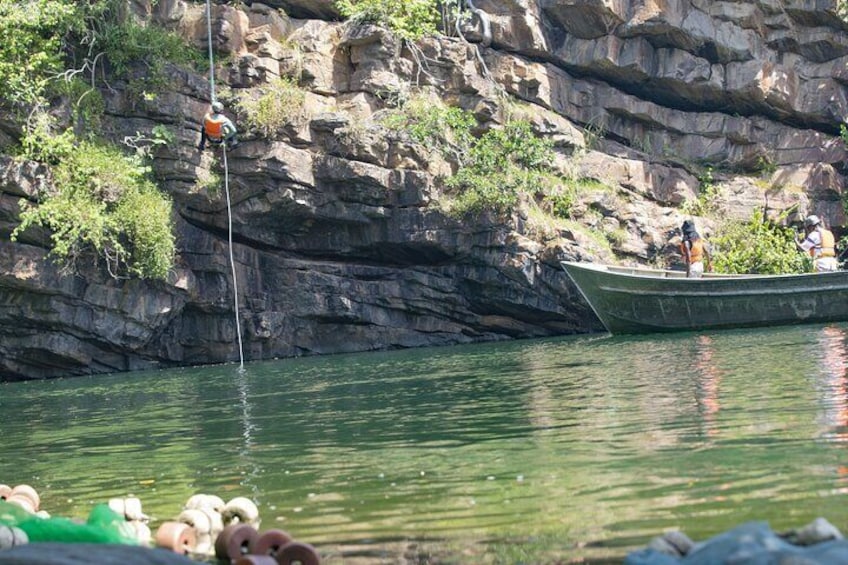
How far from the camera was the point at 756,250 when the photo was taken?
3198cm

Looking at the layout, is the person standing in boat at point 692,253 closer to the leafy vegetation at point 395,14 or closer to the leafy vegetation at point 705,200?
the leafy vegetation at point 705,200

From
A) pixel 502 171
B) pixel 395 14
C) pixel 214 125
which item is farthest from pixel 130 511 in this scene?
pixel 395 14

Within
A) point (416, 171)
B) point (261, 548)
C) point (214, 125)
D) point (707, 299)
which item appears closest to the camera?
point (261, 548)

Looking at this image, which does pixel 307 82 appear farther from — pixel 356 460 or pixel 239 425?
pixel 356 460

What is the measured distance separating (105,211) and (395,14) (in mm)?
9452

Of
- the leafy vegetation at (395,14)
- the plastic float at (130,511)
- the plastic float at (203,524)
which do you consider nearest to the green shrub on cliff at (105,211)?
the leafy vegetation at (395,14)

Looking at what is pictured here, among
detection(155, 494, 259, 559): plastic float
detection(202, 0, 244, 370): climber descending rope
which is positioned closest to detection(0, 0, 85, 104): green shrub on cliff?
detection(202, 0, 244, 370): climber descending rope

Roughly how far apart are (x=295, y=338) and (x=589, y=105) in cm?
1124

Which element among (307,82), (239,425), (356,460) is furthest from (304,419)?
(307,82)

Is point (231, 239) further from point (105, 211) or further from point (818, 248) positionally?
point (818, 248)

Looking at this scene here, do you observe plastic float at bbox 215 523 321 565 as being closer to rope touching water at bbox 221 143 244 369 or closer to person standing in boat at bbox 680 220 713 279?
rope touching water at bbox 221 143 244 369

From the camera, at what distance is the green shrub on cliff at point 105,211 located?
88.3 feet

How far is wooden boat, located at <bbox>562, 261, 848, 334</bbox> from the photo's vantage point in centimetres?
2642

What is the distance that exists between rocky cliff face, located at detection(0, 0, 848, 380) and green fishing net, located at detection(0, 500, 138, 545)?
67.7ft
